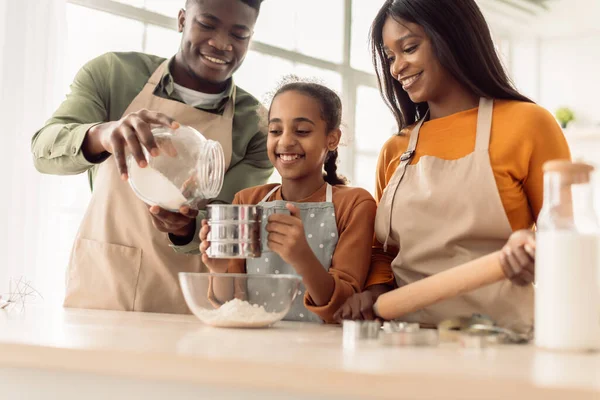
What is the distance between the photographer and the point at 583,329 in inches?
31.6

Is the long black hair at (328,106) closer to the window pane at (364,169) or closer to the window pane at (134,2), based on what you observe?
the window pane at (134,2)

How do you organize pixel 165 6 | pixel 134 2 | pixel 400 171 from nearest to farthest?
pixel 400 171
pixel 134 2
pixel 165 6

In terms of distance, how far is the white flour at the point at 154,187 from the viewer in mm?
1161

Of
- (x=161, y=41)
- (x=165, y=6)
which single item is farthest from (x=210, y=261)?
(x=165, y=6)

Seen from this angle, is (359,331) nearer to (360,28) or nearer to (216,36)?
(216,36)

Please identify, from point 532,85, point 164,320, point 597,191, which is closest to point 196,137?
point 164,320

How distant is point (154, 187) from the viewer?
1.17m

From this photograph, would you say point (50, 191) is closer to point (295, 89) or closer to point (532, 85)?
point (295, 89)

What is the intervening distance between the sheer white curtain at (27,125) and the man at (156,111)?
2.62 feet

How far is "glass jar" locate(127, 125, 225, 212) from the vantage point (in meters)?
1.16

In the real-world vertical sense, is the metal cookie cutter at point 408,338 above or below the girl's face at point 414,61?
below

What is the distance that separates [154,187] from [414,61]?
62cm

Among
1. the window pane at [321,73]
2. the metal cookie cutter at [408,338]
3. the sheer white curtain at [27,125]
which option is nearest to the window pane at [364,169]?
the window pane at [321,73]

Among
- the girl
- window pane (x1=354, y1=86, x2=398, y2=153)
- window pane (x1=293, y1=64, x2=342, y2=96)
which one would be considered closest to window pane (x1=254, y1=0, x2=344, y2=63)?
window pane (x1=293, y1=64, x2=342, y2=96)
